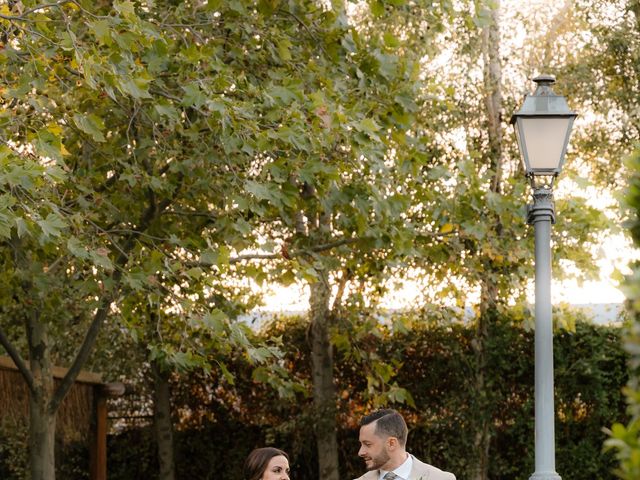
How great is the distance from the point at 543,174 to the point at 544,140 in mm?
243

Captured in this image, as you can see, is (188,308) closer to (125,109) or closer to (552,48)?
(125,109)

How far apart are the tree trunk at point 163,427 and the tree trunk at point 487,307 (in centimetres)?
491

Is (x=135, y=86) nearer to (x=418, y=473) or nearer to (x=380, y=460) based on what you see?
(x=380, y=460)

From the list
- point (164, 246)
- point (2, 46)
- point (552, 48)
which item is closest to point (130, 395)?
point (164, 246)

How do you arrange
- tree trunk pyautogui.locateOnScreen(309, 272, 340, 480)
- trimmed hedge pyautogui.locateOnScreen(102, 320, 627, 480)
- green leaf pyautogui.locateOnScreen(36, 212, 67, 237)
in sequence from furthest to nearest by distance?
tree trunk pyautogui.locateOnScreen(309, 272, 340, 480) → trimmed hedge pyautogui.locateOnScreen(102, 320, 627, 480) → green leaf pyautogui.locateOnScreen(36, 212, 67, 237)

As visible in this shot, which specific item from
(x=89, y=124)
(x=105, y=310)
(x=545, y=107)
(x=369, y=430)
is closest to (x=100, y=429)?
(x=105, y=310)

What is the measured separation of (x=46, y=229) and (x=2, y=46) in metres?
2.17

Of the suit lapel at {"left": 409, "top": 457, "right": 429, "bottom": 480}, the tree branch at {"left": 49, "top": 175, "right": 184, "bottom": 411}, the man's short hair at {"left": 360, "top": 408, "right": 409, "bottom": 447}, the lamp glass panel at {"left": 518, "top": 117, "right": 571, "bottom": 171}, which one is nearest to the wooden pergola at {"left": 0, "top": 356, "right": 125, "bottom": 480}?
the tree branch at {"left": 49, "top": 175, "right": 184, "bottom": 411}

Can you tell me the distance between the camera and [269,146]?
31.2 ft

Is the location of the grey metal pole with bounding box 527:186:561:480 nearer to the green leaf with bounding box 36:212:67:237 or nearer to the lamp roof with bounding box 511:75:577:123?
the lamp roof with bounding box 511:75:577:123

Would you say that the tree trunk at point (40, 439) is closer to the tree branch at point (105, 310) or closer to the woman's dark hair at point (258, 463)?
the tree branch at point (105, 310)

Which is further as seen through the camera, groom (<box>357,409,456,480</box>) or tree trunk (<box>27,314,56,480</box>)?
tree trunk (<box>27,314,56,480</box>)

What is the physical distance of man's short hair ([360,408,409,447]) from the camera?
6.21 m

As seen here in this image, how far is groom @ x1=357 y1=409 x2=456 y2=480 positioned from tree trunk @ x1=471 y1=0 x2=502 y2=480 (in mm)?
10085
